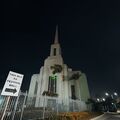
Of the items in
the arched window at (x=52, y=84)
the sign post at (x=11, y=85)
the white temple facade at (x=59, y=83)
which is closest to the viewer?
the sign post at (x=11, y=85)

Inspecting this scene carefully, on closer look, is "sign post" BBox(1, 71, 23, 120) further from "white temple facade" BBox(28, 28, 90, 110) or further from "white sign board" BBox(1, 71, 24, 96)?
"white temple facade" BBox(28, 28, 90, 110)

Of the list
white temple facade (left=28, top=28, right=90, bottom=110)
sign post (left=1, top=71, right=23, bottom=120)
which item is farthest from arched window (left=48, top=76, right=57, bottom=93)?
sign post (left=1, top=71, right=23, bottom=120)

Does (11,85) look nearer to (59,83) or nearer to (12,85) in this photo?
(12,85)

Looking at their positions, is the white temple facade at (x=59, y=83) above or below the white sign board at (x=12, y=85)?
above

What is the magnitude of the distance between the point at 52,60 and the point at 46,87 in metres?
9.47

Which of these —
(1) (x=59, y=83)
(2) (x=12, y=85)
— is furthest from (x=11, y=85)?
(1) (x=59, y=83)

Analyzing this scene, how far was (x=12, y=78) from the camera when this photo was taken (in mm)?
4047

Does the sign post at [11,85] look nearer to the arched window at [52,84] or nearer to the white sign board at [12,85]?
the white sign board at [12,85]

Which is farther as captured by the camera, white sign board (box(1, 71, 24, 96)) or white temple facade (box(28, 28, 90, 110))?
white temple facade (box(28, 28, 90, 110))

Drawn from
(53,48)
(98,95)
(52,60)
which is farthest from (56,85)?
(98,95)

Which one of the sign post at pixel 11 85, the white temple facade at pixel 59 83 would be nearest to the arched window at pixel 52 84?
the white temple facade at pixel 59 83

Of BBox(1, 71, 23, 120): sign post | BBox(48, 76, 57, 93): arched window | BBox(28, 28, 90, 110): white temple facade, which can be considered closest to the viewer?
BBox(1, 71, 23, 120): sign post

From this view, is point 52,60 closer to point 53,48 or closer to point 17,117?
point 53,48

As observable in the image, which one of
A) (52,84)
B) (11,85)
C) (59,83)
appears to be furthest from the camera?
(52,84)
